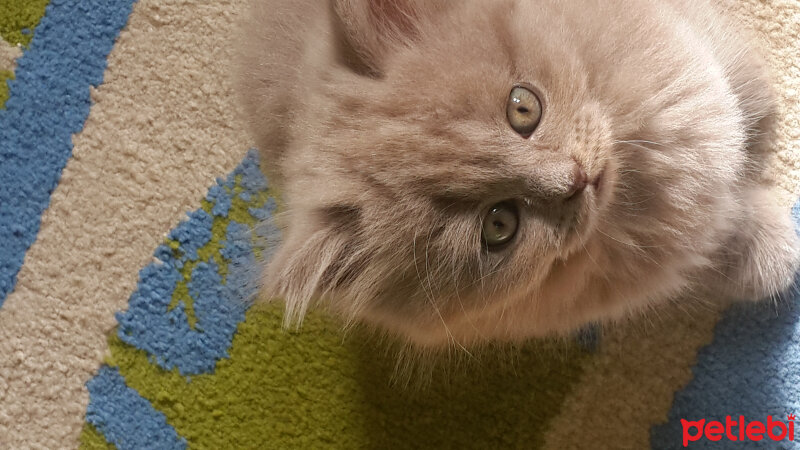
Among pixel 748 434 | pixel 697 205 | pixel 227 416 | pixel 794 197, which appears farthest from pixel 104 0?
pixel 748 434

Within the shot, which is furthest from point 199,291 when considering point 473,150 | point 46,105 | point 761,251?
point 761,251

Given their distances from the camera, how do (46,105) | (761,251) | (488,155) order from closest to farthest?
(488,155) < (761,251) < (46,105)

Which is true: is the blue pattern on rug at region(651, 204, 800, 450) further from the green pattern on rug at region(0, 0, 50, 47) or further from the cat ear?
the green pattern on rug at region(0, 0, 50, 47)

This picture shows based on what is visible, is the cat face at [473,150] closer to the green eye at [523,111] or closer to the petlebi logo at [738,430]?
the green eye at [523,111]

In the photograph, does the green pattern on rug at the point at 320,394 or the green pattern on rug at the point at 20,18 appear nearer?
the green pattern on rug at the point at 320,394

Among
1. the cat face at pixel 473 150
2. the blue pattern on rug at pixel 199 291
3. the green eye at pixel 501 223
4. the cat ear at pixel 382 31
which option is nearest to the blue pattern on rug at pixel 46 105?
the blue pattern on rug at pixel 199 291

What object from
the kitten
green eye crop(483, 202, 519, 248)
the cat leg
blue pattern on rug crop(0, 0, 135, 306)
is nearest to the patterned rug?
blue pattern on rug crop(0, 0, 135, 306)

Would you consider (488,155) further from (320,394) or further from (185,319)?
(185,319)
